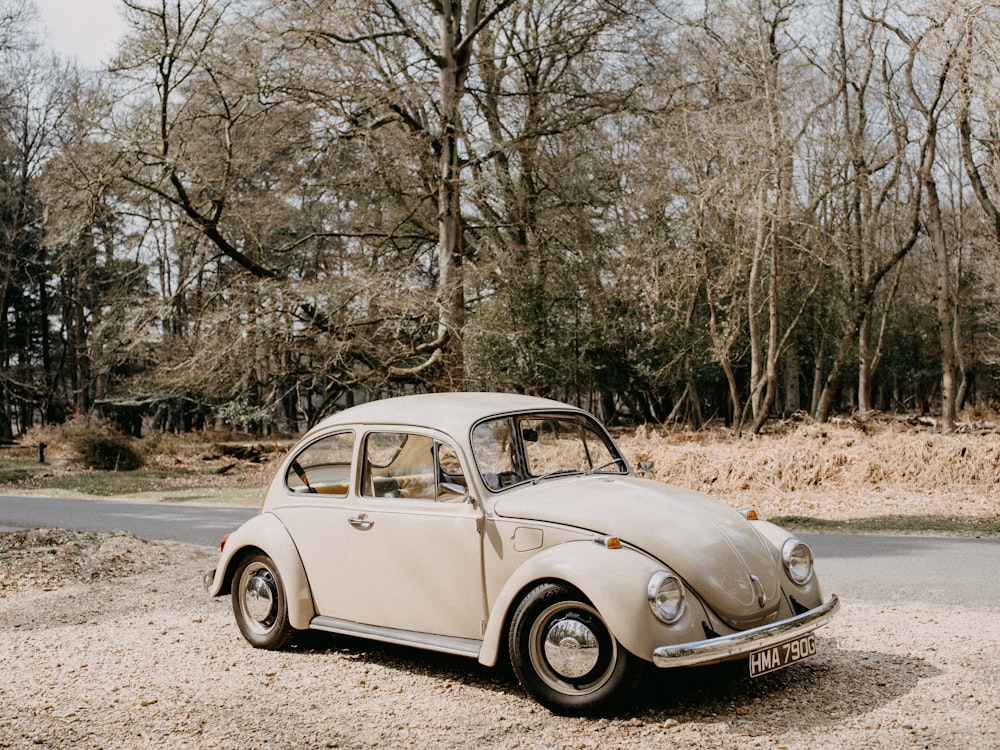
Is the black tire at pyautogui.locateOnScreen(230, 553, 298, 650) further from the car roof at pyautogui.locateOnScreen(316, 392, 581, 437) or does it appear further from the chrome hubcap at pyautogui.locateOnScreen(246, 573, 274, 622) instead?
the car roof at pyautogui.locateOnScreen(316, 392, 581, 437)

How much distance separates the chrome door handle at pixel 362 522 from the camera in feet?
19.6

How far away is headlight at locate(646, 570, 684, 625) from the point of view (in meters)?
4.68

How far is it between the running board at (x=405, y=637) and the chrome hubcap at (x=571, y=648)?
0.52 meters

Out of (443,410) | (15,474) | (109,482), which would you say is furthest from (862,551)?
(15,474)

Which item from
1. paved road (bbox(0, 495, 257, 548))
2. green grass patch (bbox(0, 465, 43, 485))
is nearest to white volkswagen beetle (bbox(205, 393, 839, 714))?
paved road (bbox(0, 495, 257, 548))

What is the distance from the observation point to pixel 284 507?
656 cm

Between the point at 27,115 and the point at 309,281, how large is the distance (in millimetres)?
27440

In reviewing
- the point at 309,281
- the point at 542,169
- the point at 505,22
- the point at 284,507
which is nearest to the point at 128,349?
the point at 309,281

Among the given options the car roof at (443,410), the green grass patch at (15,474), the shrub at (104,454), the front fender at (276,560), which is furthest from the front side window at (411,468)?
the shrub at (104,454)

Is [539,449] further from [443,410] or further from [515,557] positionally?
[515,557]

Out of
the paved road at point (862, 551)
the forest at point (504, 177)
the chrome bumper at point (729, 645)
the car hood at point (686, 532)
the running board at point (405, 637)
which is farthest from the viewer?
the forest at point (504, 177)

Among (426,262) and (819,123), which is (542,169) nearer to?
(426,262)

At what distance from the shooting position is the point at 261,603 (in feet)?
21.4

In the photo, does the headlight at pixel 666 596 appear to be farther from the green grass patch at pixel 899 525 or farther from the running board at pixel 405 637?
the green grass patch at pixel 899 525
